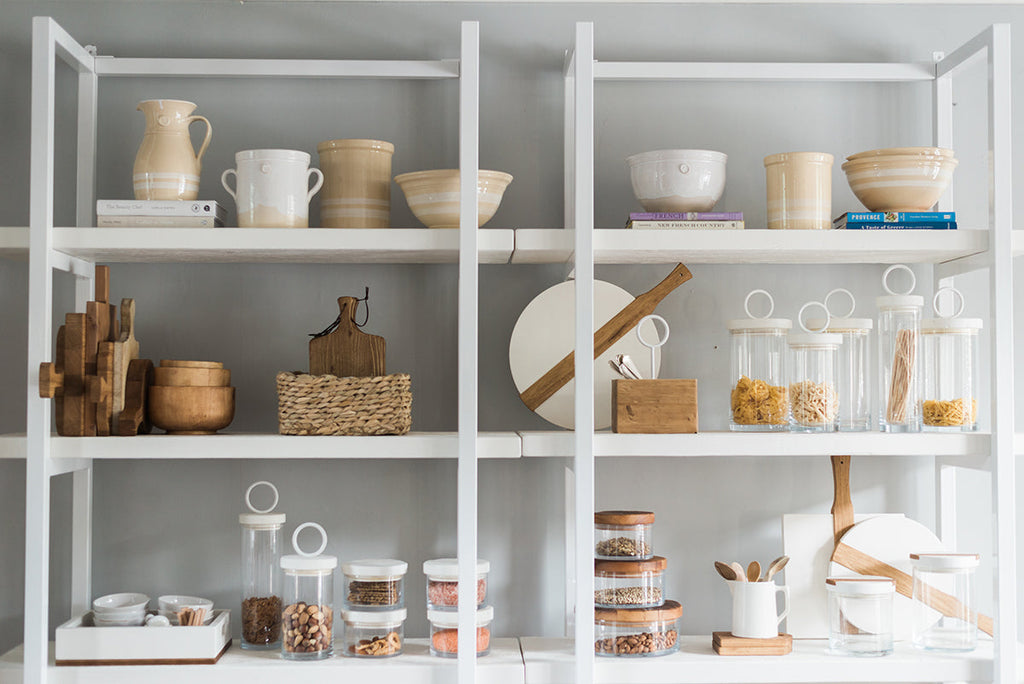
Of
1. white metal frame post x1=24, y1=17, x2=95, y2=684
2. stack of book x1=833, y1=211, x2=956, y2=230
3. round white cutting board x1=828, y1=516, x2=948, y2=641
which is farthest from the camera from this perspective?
round white cutting board x1=828, y1=516, x2=948, y2=641

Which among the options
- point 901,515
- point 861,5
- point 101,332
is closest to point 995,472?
point 901,515

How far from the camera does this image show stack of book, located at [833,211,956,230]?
1.56 meters

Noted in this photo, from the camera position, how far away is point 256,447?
149 centimetres

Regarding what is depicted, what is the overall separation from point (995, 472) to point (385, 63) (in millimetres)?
1277

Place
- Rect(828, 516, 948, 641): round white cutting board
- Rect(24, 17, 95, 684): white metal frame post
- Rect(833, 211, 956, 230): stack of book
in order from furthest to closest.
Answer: Rect(828, 516, 948, 641): round white cutting board
Rect(833, 211, 956, 230): stack of book
Rect(24, 17, 95, 684): white metal frame post

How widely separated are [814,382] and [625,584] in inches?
18.4

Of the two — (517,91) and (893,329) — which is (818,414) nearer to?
(893,329)

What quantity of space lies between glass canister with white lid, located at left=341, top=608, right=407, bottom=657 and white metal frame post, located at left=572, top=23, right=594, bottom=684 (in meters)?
0.31

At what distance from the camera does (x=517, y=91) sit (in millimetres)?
1802

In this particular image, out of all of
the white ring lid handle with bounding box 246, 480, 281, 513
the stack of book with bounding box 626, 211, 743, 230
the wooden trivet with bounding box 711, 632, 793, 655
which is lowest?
the wooden trivet with bounding box 711, 632, 793, 655

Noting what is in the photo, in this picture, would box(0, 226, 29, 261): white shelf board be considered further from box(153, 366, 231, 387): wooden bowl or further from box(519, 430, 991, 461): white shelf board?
box(519, 430, 991, 461): white shelf board

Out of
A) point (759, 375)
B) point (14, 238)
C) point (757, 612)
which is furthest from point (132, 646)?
point (759, 375)

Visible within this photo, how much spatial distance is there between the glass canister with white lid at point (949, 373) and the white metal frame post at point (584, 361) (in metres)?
0.59

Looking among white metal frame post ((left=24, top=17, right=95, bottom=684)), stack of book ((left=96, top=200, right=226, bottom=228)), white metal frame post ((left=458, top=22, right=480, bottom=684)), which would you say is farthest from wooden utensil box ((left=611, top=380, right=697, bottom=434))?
white metal frame post ((left=24, top=17, right=95, bottom=684))
